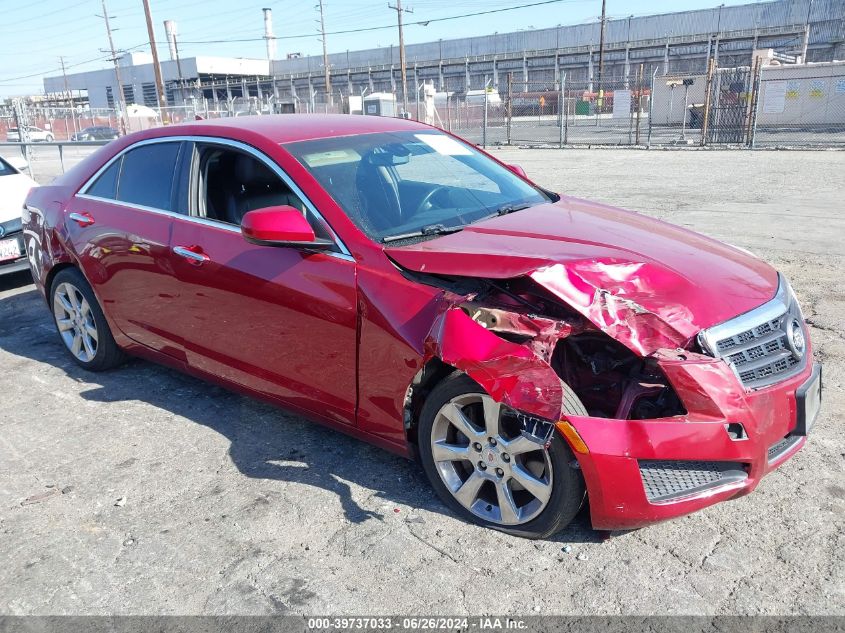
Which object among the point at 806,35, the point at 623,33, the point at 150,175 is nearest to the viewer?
the point at 150,175

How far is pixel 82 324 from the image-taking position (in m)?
4.75

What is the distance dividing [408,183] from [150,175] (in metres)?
1.67

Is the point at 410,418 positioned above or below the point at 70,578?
above

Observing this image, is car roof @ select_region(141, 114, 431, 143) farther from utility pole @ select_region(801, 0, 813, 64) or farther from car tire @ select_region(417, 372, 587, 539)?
utility pole @ select_region(801, 0, 813, 64)

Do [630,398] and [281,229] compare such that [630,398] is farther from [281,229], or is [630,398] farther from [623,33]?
[623,33]

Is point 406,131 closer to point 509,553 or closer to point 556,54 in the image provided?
point 509,553

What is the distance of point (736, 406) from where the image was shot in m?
Answer: 2.49

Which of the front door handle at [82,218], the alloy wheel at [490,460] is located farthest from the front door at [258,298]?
the front door handle at [82,218]

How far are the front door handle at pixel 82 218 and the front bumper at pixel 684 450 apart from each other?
347 centimetres

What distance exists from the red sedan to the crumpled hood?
0.01m

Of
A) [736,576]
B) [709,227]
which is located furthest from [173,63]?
[736,576]

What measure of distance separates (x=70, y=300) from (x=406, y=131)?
2.65 metres

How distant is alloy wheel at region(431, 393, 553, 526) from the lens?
2.71 metres

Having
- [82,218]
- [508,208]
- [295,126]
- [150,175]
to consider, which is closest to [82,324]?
[82,218]
